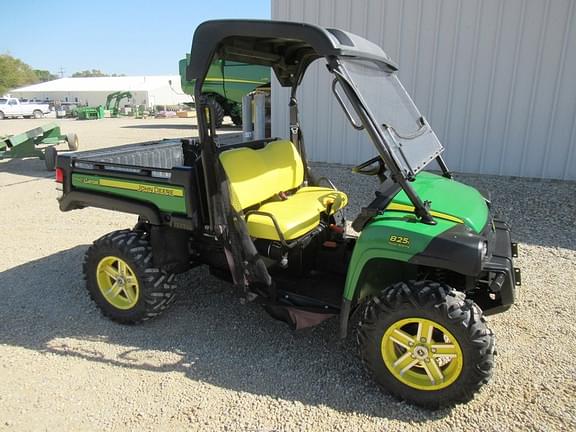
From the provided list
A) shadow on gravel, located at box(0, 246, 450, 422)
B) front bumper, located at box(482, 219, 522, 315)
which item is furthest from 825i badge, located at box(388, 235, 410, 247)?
shadow on gravel, located at box(0, 246, 450, 422)

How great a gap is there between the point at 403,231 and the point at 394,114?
0.94 metres

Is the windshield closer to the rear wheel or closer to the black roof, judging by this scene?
the black roof

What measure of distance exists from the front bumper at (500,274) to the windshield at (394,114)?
65 cm

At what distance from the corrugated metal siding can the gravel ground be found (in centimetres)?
351

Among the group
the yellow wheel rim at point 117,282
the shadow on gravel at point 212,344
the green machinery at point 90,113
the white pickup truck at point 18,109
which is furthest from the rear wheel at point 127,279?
the white pickup truck at point 18,109

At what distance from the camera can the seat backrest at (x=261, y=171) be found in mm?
3156

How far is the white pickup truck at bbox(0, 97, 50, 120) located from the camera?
102 feet

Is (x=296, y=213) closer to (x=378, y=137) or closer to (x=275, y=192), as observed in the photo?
(x=275, y=192)

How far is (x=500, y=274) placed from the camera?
2396 mm

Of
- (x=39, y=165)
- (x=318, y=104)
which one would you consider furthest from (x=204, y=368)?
(x=39, y=165)

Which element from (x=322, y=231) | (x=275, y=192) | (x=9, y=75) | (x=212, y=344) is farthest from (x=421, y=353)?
(x=9, y=75)

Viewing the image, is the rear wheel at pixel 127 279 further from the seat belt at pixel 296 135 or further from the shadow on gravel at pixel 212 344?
the seat belt at pixel 296 135

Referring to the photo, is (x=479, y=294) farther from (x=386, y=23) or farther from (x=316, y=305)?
(x=386, y=23)

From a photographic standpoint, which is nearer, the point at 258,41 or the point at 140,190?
the point at 258,41
